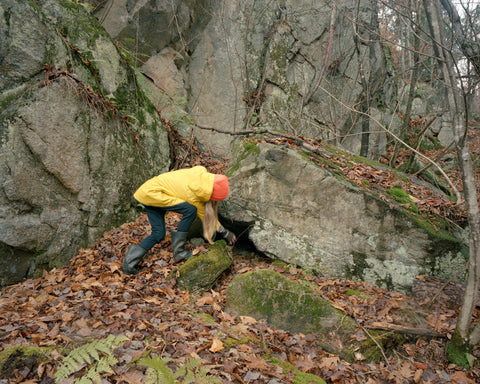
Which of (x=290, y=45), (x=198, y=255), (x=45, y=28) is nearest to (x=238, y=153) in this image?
(x=198, y=255)

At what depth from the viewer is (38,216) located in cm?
526

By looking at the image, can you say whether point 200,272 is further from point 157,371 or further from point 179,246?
point 157,371

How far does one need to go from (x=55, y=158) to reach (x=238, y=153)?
11.6ft

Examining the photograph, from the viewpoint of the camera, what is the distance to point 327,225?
545 cm

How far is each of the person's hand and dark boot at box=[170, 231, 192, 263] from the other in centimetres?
70

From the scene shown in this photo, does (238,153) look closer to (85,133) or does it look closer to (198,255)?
(198,255)

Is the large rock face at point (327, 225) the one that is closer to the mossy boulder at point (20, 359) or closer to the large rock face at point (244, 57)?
the mossy boulder at point (20, 359)

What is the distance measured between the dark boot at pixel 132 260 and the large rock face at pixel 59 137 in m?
1.46

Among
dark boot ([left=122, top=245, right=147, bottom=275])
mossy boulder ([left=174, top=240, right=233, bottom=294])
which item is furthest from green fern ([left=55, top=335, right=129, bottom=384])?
dark boot ([left=122, top=245, right=147, bottom=275])

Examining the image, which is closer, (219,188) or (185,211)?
(219,188)

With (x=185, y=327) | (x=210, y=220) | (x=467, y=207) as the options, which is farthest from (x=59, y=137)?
(x=467, y=207)

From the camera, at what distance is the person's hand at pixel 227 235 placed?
5.38m

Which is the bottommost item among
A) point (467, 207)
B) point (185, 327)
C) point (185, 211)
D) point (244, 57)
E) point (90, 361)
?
point (185, 327)

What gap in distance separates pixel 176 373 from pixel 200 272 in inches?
92.6
